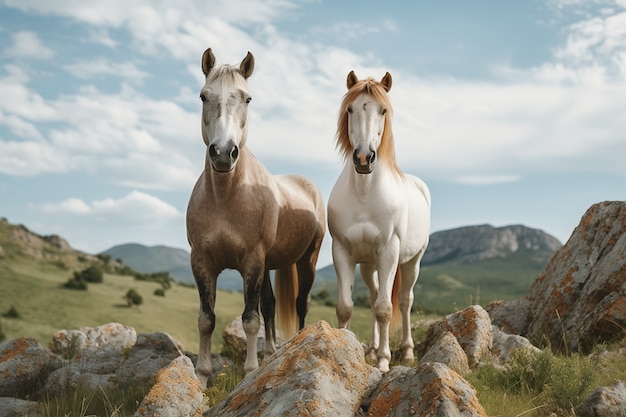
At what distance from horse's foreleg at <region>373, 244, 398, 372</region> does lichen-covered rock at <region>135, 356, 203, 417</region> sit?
249 cm

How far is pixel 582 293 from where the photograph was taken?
31.9 feet

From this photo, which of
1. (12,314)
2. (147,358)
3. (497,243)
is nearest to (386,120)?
(147,358)

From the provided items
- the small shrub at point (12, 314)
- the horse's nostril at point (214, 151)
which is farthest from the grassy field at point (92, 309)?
the horse's nostril at point (214, 151)

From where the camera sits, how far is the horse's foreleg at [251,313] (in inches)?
288

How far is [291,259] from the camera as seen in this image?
9141 millimetres

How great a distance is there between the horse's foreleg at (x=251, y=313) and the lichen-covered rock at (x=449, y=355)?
83.3 inches

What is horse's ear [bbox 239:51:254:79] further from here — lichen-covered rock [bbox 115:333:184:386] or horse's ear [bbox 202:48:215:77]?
lichen-covered rock [bbox 115:333:184:386]

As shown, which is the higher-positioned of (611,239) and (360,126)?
(360,126)

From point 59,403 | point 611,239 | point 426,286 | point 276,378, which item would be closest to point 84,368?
point 59,403

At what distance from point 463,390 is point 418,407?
38 centimetres

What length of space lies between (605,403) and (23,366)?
27.4 feet

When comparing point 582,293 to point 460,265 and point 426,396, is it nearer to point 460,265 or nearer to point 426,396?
point 426,396

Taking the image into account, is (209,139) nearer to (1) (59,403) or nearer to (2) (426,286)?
(1) (59,403)

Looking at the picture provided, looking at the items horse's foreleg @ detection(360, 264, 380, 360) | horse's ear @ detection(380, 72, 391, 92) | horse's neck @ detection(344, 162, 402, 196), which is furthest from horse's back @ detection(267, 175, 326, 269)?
horse's ear @ detection(380, 72, 391, 92)
